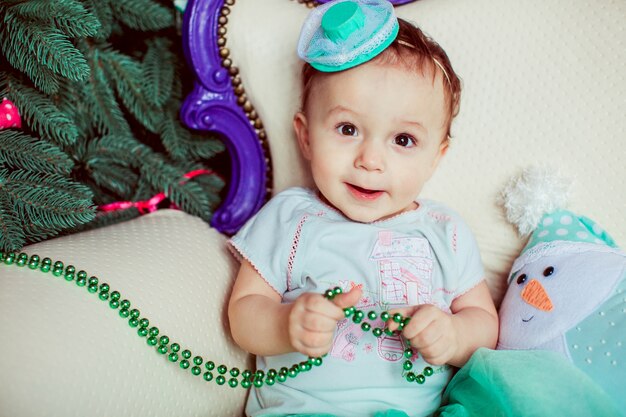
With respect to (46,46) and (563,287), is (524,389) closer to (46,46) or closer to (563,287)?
(563,287)

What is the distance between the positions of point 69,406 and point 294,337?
34cm

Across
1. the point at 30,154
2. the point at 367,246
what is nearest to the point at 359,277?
the point at 367,246

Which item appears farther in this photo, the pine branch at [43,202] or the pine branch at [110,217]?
the pine branch at [110,217]

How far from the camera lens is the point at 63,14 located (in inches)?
41.3

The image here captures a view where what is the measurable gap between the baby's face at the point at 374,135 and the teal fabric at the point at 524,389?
0.31m

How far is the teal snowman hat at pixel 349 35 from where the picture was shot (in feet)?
3.16

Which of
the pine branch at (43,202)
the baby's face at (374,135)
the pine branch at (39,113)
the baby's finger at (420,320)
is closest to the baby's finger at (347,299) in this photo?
the baby's finger at (420,320)

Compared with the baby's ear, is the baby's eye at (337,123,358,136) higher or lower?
higher

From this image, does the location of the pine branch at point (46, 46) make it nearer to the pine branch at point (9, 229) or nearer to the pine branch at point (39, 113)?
the pine branch at point (39, 113)

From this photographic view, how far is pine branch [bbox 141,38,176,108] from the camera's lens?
1320 mm

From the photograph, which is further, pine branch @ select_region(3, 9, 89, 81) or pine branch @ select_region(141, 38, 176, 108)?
pine branch @ select_region(141, 38, 176, 108)

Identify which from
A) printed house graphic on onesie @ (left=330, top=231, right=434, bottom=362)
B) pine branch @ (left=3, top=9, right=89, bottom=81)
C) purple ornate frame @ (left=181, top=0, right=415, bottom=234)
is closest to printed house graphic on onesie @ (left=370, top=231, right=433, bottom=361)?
printed house graphic on onesie @ (left=330, top=231, right=434, bottom=362)

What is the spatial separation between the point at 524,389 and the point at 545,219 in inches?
13.9

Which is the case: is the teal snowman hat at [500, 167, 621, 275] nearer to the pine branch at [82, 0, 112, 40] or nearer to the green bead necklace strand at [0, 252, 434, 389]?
the green bead necklace strand at [0, 252, 434, 389]
